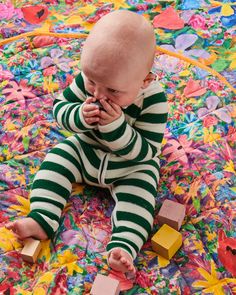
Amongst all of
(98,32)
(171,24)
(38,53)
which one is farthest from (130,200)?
(171,24)

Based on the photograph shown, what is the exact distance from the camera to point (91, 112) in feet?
3.23

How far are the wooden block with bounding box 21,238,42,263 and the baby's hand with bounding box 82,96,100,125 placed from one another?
0.92 ft

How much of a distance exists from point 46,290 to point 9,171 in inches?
13.0

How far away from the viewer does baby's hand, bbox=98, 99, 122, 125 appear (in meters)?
0.98

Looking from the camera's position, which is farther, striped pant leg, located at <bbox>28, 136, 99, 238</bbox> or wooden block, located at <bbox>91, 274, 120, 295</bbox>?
striped pant leg, located at <bbox>28, 136, 99, 238</bbox>

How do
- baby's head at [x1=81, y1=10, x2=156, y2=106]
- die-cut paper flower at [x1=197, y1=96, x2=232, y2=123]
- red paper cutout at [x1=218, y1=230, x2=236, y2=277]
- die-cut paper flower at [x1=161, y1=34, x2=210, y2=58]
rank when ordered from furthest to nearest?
1. die-cut paper flower at [x1=161, y1=34, x2=210, y2=58]
2. die-cut paper flower at [x1=197, y1=96, x2=232, y2=123]
3. red paper cutout at [x1=218, y1=230, x2=236, y2=277]
4. baby's head at [x1=81, y1=10, x2=156, y2=106]

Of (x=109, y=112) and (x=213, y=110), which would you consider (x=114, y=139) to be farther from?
(x=213, y=110)

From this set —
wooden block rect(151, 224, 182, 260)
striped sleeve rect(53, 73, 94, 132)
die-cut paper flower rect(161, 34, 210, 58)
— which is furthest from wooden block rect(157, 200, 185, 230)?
die-cut paper flower rect(161, 34, 210, 58)

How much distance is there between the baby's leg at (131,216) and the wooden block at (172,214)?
0.08 feet

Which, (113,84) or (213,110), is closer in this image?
(113,84)

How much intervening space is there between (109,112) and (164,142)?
324 mm

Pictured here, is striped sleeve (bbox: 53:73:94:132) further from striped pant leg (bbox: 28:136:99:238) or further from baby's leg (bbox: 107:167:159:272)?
baby's leg (bbox: 107:167:159:272)

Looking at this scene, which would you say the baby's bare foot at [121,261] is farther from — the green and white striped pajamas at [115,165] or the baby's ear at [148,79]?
the baby's ear at [148,79]

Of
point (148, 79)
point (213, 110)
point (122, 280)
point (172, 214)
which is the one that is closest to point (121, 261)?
point (122, 280)
